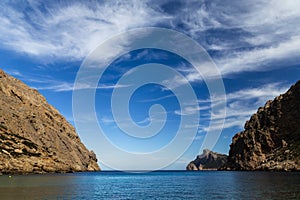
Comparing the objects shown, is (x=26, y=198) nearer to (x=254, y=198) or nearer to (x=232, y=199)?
(x=232, y=199)

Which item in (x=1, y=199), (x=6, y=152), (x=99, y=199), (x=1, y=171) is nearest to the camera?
(x=1, y=199)

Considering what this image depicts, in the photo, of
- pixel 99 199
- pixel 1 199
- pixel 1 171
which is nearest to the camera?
pixel 1 199

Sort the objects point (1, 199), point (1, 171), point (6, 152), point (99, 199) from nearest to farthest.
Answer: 1. point (1, 199)
2. point (99, 199)
3. point (1, 171)
4. point (6, 152)

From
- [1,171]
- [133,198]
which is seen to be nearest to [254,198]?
[133,198]

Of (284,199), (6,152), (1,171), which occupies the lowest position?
(284,199)

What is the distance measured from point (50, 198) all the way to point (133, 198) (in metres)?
19.4

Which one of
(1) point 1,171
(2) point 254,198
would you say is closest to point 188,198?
(2) point 254,198

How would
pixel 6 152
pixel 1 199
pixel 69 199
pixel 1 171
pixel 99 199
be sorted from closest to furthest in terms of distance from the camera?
pixel 1 199, pixel 69 199, pixel 99 199, pixel 1 171, pixel 6 152

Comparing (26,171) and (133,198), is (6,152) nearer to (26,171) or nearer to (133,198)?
(26,171)

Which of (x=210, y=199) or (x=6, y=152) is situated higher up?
(x=6, y=152)

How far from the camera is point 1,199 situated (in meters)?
58.3

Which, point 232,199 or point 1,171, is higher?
point 1,171

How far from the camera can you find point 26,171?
199875 mm

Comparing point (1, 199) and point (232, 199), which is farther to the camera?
point (232, 199)
